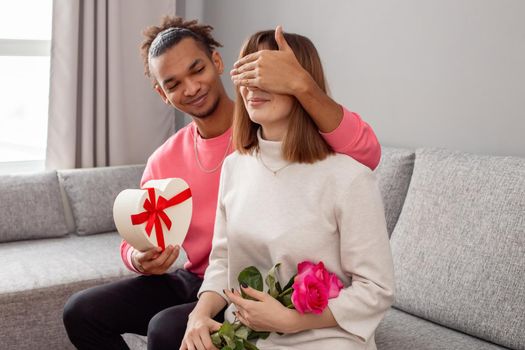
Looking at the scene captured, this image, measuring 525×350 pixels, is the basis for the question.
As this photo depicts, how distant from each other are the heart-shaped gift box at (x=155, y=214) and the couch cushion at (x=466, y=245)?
69 centimetres

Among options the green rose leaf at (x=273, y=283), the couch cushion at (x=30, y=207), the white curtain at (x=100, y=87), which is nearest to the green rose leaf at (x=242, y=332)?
the green rose leaf at (x=273, y=283)

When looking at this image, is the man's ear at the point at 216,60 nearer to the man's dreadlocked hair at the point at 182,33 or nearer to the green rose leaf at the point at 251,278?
the man's dreadlocked hair at the point at 182,33

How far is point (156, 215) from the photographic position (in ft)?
6.16

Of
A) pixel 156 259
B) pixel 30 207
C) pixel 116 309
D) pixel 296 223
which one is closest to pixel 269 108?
pixel 296 223

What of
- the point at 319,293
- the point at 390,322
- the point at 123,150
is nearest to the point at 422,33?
the point at 390,322

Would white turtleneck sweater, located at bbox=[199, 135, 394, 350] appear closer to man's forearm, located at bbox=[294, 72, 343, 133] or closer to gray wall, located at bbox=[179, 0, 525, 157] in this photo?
man's forearm, located at bbox=[294, 72, 343, 133]

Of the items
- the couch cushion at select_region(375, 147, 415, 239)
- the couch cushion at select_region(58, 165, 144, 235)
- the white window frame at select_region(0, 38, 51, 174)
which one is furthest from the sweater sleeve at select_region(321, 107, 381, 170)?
the white window frame at select_region(0, 38, 51, 174)

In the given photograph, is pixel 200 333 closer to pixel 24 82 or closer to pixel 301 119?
pixel 301 119

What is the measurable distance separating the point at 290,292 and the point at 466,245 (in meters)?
0.73

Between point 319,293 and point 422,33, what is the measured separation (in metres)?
1.40

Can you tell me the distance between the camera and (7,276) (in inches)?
103

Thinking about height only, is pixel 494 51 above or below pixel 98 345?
above

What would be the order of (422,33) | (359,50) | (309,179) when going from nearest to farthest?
1. (309,179)
2. (422,33)
3. (359,50)

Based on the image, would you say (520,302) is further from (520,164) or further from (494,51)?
(494,51)
